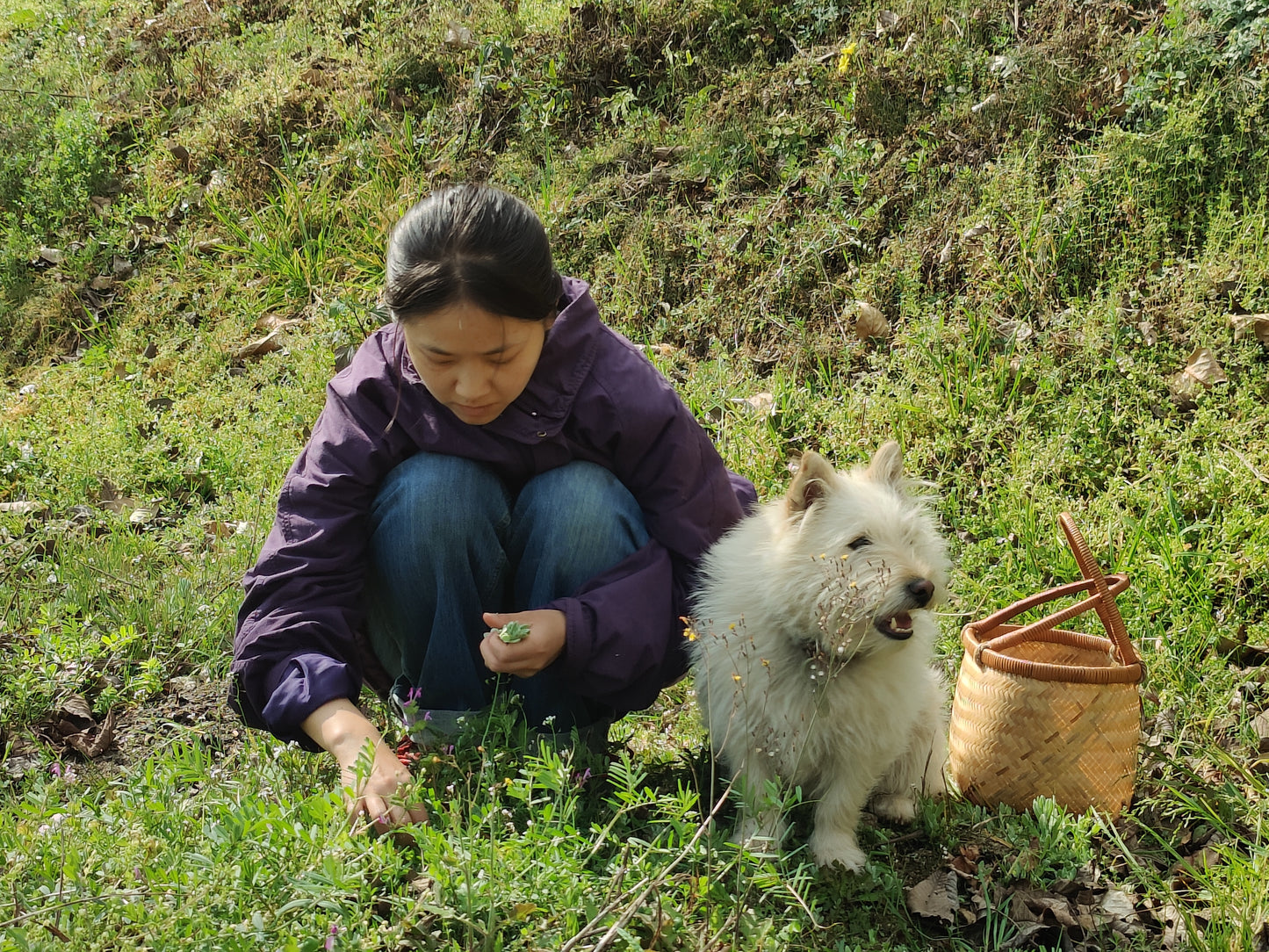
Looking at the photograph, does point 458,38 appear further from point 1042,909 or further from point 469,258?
point 1042,909

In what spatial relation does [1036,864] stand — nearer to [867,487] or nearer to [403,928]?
[867,487]

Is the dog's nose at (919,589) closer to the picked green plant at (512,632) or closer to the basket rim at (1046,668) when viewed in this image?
the basket rim at (1046,668)

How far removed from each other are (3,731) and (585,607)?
2.09 m

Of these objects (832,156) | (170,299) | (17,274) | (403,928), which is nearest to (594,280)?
(832,156)

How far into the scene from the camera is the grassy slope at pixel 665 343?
2336 mm

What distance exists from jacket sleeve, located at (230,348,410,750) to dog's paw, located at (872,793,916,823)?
1549 millimetres

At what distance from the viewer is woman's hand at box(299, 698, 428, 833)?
2.33m

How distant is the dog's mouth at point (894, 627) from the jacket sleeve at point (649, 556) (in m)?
0.61

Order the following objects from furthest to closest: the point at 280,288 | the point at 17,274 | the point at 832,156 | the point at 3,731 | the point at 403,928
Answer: the point at 17,274 → the point at 280,288 → the point at 832,156 → the point at 3,731 → the point at 403,928

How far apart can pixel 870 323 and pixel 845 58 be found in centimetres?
182

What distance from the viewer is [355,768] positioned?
2.29m

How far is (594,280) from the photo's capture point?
6.16 meters

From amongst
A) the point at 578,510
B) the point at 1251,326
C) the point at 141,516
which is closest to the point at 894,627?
the point at 578,510

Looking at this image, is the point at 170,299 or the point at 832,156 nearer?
the point at 832,156
